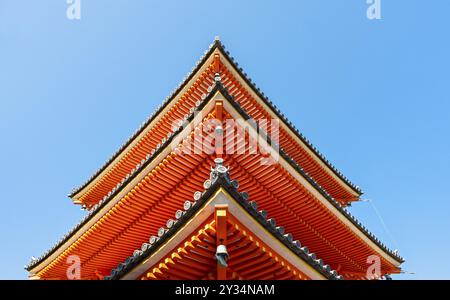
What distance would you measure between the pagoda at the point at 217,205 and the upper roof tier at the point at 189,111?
31 millimetres

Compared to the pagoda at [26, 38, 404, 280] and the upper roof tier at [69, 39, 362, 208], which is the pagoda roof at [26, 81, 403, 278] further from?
the upper roof tier at [69, 39, 362, 208]

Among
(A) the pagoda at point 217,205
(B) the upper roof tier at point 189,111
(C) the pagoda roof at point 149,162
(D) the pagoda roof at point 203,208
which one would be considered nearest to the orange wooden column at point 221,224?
(A) the pagoda at point 217,205

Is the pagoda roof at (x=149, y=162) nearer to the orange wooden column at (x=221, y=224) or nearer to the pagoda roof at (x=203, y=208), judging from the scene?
the pagoda roof at (x=203, y=208)

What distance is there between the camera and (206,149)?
27.4 feet

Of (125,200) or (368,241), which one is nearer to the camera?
(125,200)

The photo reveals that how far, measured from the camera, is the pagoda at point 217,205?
6531 mm

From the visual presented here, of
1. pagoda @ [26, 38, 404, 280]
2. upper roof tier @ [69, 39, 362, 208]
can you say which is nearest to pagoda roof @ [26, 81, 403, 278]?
pagoda @ [26, 38, 404, 280]

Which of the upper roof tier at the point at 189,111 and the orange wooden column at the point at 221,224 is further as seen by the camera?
the upper roof tier at the point at 189,111

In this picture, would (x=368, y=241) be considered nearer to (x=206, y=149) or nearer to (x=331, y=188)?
(x=331, y=188)

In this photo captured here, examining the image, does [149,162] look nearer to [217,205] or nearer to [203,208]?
[203,208]

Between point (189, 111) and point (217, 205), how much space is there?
5467mm
